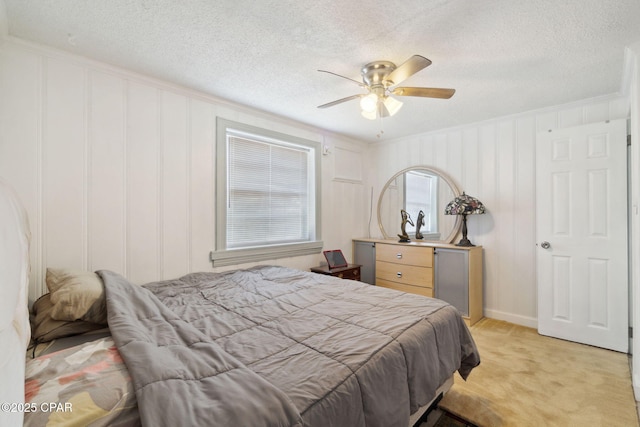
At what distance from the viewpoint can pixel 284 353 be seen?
120 centimetres

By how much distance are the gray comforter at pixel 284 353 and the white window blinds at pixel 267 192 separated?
1.12 meters

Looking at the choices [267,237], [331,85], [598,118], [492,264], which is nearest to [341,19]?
[331,85]

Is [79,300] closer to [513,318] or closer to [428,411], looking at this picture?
[428,411]

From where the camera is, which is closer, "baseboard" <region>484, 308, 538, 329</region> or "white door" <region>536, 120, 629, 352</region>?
"white door" <region>536, 120, 629, 352</region>

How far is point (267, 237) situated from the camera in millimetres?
3314

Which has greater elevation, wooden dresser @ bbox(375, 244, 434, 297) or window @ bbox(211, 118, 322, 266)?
window @ bbox(211, 118, 322, 266)

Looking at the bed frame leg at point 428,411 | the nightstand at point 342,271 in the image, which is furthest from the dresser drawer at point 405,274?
the bed frame leg at point 428,411

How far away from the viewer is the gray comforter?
83cm

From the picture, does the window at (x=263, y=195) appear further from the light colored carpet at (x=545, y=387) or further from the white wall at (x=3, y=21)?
the light colored carpet at (x=545, y=387)

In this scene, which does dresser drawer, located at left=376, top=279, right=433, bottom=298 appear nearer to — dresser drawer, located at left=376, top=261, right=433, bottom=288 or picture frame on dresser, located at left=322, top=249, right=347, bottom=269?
dresser drawer, located at left=376, top=261, right=433, bottom=288

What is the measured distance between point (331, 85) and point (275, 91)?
534mm

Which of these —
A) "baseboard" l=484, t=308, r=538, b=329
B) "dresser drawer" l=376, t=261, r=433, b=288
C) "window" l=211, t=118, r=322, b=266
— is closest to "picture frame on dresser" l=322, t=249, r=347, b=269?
"window" l=211, t=118, r=322, b=266

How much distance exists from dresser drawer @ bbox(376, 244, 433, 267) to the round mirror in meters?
0.41

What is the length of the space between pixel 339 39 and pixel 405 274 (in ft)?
9.18
